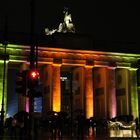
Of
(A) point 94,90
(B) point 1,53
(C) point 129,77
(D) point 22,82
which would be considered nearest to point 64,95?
(A) point 94,90

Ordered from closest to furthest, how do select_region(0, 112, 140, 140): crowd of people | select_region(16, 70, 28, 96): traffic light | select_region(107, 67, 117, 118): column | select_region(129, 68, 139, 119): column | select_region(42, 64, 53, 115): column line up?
select_region(16, 70, 28, 96): traffic light, select_region(0, 112, 140, 140): crowd of people, select_region(42, 64, 53, 115): column, select_region(107, 67, 117, 118): column, select_region(129, 68, 139, 119): column

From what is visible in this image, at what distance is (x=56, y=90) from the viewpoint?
60156 mm

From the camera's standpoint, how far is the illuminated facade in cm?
5988

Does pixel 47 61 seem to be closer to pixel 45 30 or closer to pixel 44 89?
pixel 44 89

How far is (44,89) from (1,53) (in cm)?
922

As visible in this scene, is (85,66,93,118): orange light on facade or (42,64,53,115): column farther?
(85,66,93,118): orange light on facade

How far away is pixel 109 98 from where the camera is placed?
6300 centimetres

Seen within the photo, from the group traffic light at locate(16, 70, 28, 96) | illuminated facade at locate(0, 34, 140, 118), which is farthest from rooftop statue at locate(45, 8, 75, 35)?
traffic light at locate(16, 70, 28, 96)

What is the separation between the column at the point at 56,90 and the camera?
59.5 metres

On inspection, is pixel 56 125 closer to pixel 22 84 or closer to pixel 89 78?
pixel 22 84

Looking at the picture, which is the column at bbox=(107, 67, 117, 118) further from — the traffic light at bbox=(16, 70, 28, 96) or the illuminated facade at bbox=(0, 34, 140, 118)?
the traffic light at bbox=(16, 70, 28, 96)

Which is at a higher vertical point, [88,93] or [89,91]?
[89,91]

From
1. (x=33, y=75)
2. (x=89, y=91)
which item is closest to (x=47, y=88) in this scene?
(x=89, y=91)

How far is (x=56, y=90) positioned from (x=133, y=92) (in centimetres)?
1241
